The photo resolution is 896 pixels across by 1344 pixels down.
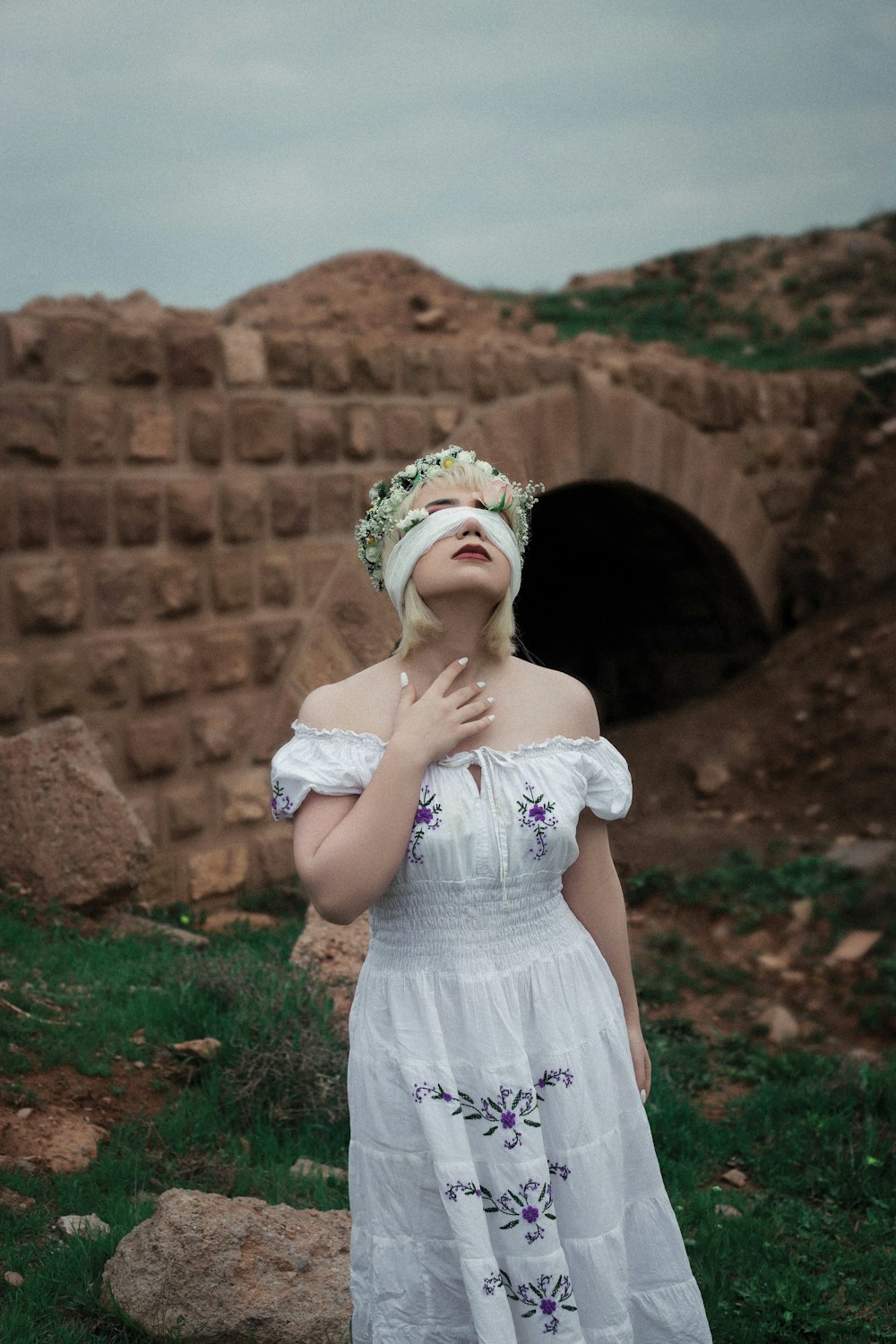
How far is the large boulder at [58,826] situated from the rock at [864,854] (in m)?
3.50

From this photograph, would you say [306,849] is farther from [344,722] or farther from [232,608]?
[232,608]

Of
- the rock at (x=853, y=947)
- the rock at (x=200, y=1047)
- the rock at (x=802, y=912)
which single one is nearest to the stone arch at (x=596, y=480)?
the rock at (x=200, y=1047)

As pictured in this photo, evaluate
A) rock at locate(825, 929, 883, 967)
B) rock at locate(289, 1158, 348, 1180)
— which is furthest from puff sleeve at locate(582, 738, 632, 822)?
rock at locate(825, 929, 883, 967)

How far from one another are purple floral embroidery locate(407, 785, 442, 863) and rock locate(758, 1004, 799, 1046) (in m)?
3.54

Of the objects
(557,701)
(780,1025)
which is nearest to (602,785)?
(557,701)

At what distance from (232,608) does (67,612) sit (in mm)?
843

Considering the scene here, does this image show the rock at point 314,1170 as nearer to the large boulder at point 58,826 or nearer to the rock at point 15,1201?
the rock at point 15,1201

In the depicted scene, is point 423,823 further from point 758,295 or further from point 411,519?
point 758,295

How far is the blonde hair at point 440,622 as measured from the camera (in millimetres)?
2098

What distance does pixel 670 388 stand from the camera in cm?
805

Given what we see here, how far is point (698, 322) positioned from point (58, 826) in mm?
10473

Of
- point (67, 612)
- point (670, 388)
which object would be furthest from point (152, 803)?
point (670, 388)

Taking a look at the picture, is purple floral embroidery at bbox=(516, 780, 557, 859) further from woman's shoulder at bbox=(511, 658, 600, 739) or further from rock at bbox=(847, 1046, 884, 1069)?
rock at bbox=(847, 1046, 884, 1069)

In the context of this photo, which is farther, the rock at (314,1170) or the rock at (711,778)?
the rock at (711,778)
